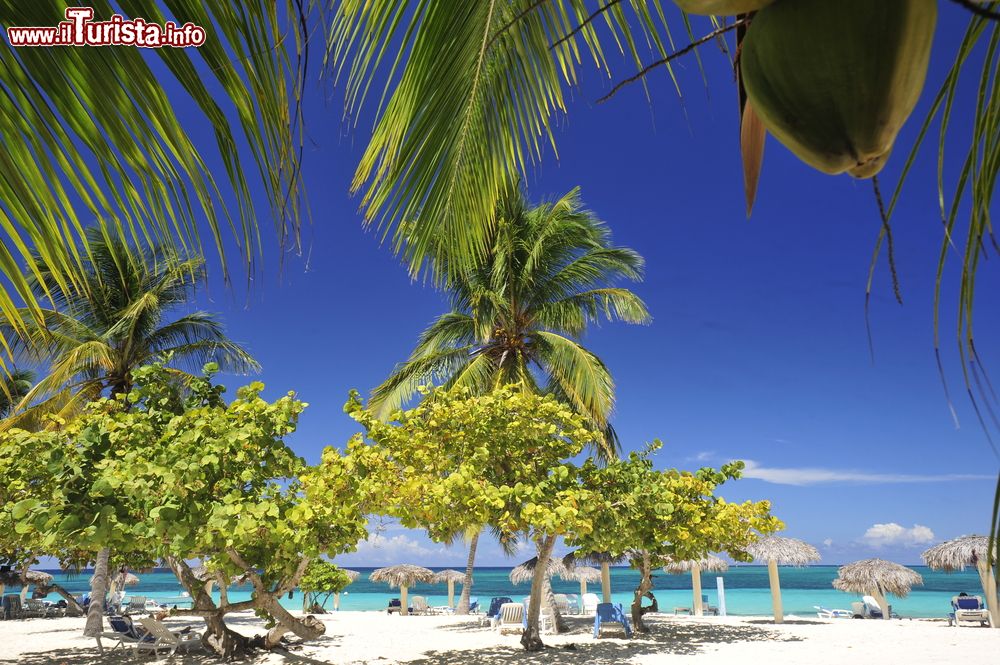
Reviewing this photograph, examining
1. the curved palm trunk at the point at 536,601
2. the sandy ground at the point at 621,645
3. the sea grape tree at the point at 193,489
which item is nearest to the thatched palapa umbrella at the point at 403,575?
the sandy ground at the point at 621,645

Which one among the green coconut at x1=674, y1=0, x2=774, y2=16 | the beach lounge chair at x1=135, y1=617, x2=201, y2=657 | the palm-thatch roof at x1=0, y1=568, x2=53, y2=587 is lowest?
the beach lounge chair at x1=135, y1=617, x2=201, y2=657

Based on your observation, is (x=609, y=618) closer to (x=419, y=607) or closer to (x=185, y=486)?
(x=185, y=486)

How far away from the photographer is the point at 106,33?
0.96 metres

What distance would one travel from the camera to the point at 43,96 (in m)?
0.98

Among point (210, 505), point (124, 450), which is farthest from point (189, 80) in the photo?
point (124, 450)

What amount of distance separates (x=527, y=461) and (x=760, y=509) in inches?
213

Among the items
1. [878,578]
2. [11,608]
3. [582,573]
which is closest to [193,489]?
[11,608]

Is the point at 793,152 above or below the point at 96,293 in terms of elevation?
below

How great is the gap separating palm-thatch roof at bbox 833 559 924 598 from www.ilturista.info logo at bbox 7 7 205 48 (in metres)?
25.6

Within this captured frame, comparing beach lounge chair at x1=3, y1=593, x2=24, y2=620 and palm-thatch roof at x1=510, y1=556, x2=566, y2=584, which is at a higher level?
palm-thatch roof at x1=510, y1=556, x2=566, y2=584

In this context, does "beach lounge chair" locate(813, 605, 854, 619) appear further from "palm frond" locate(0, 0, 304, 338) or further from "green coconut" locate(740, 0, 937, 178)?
"green coconut" locate(740, 0, 937, 178)

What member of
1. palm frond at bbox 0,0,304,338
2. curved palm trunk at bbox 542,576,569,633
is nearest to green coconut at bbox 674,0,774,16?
palm frond at bbox 0,0,304,338

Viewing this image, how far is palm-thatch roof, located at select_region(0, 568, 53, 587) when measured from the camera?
20.2m

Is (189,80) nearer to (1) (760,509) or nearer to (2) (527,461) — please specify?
(2) (527,461)
